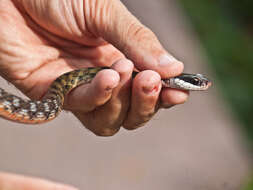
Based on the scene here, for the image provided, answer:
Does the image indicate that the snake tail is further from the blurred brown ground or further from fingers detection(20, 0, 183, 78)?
the blurred brown ground

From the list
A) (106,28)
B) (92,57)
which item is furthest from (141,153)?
(106,28)

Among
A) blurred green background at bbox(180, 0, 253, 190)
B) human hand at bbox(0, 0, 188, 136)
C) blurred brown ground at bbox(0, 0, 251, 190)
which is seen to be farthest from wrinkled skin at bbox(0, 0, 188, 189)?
blurred green background at bbox(180, 0, 253, 190)

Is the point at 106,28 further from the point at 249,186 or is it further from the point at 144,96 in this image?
the point at 249,186

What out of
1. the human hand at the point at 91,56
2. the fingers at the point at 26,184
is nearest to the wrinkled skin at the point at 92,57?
the human hand at the point at 91,56

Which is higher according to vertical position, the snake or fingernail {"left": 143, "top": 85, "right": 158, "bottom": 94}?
fingernail {"left": 143, "top": 85, "right": 158, "bottom": 94}

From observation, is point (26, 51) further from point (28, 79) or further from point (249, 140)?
point (249, 140)
